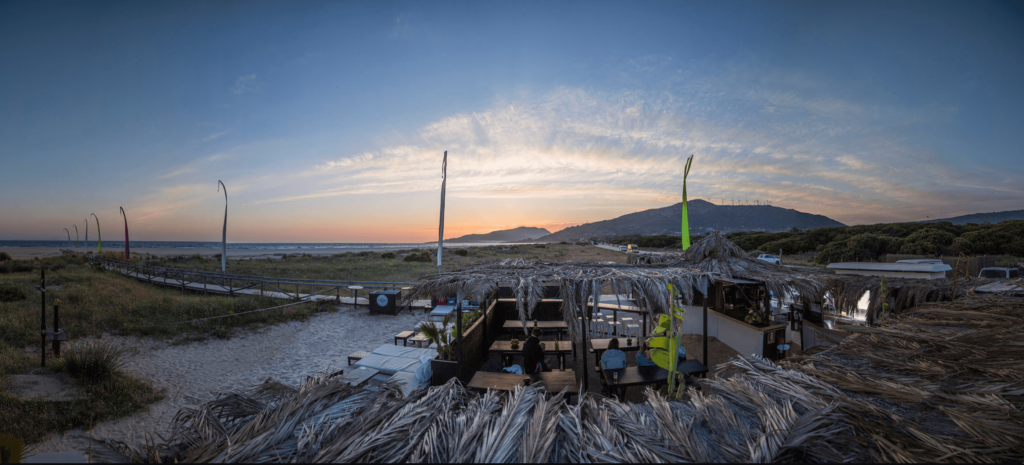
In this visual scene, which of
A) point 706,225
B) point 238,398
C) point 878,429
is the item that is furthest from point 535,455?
point 706,225

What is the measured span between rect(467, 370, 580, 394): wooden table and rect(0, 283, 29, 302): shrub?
18.2 m

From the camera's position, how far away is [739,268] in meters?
7.54

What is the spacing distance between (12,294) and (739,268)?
23908 millimetres

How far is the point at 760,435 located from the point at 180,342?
13.2 meters

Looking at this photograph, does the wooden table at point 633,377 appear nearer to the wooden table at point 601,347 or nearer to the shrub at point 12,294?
the wooden table at point 601,347

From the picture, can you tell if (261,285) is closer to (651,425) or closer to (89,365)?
(89,365)

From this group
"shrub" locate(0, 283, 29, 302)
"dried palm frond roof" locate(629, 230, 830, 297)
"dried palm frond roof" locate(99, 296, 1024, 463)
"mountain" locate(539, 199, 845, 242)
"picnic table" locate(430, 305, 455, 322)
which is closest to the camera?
"dried palm frond roof" locate(99, 296, 1024, 463)

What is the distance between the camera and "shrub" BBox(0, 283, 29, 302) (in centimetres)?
1245

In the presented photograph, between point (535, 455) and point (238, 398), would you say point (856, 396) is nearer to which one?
point (535, 455)

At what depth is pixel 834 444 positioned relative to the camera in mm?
1488

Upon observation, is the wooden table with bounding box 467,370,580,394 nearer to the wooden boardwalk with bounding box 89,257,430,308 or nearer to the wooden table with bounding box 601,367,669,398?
the wooden table with bounding box 601,367,669,398

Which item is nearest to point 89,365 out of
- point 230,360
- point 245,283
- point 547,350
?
point 230,360

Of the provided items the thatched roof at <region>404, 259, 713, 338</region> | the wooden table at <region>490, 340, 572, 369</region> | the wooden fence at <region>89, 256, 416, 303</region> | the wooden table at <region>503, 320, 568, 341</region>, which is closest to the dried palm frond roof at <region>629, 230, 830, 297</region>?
the thatched roof at <region>404, 259, 713, 338</region>

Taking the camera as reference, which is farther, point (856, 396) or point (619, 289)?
point (619, 289)
